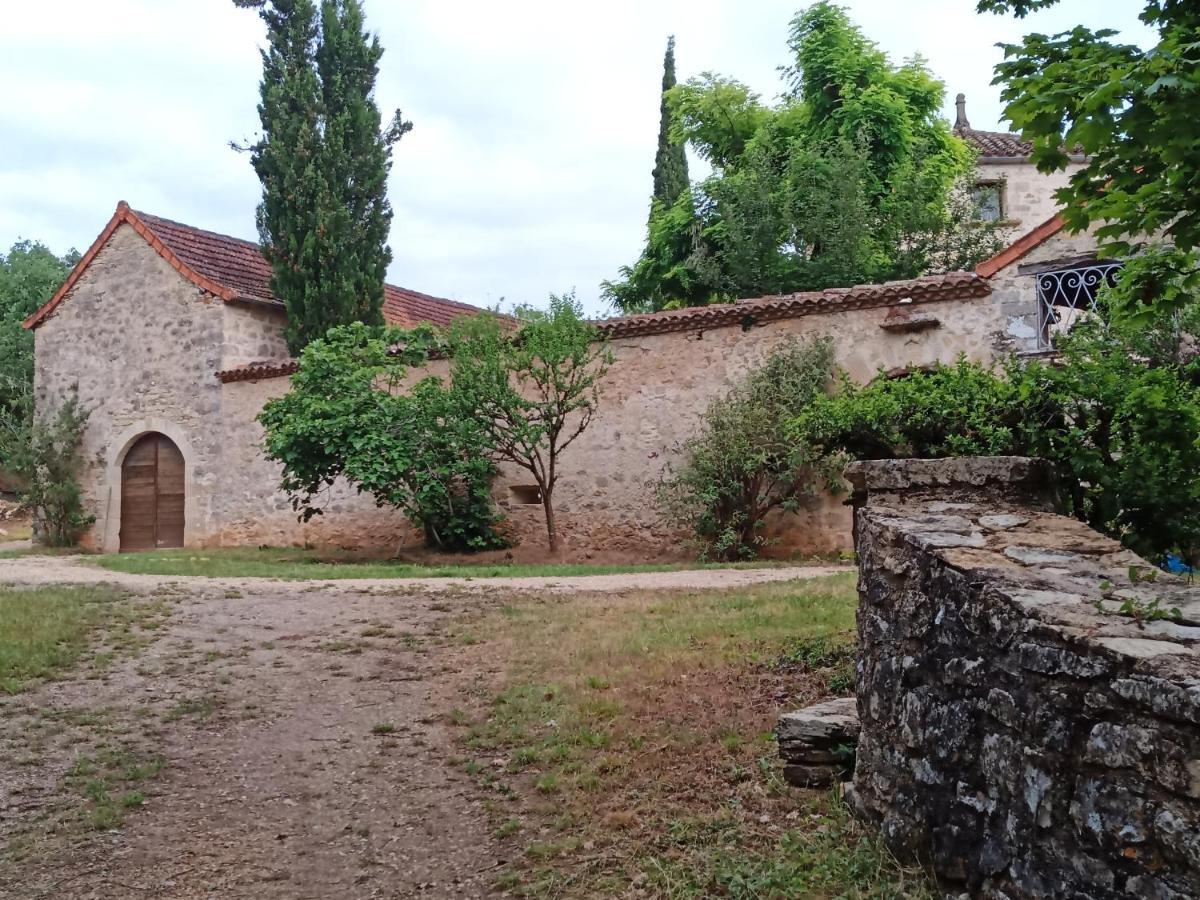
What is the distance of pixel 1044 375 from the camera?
14.6 ft

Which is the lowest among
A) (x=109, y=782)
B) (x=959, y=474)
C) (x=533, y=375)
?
(x=109, y=782)

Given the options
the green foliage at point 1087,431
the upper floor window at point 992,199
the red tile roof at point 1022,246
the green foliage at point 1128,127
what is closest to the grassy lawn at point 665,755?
the green foliage at point 1087,431

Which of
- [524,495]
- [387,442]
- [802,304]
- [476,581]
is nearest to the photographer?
[476,581]

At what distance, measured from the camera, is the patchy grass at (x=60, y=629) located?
20.5 ft

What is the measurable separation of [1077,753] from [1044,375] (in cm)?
246

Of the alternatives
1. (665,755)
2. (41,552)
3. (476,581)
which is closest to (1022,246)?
(476,581)

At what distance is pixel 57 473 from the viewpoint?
17.5 m

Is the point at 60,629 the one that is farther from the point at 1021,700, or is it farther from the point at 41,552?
the point at 41,552

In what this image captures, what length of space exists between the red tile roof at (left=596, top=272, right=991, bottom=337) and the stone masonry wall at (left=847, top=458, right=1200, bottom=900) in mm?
7793

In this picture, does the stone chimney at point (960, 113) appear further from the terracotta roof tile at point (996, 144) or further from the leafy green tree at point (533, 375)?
the leafy green tree at point (533, 375)

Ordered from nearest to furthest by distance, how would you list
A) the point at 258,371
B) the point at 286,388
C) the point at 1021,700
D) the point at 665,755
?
the point at 1021,700 → the point at 665,755 → the point at 286,388 → the point at 258,371

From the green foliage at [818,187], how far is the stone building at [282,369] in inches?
204

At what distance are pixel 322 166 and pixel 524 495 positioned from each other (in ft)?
23.1

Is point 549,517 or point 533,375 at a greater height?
point 533,375
